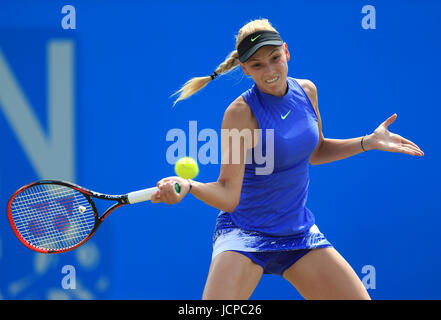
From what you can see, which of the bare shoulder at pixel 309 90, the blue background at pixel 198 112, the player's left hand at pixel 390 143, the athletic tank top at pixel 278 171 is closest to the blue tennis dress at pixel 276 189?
the athletic tank top at pixel 278 171

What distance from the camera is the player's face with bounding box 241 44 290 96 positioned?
2.24 metres

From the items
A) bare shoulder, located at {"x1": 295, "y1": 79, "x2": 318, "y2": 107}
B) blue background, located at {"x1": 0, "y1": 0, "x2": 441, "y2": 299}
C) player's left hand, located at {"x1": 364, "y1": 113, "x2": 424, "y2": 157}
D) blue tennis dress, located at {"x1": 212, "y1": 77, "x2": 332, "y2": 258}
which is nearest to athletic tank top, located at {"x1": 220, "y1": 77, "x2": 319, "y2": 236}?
blue tennis dress, located at {"x1": 212, "y1": 77, "x2": 332, "y2": 258}

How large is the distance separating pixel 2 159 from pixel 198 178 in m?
1.17

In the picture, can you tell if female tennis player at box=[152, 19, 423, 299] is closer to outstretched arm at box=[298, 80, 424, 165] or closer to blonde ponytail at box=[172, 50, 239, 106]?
outstretched arm at box=[298, 80, 424, 165]

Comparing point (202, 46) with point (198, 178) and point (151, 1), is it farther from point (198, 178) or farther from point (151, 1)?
point (198, 178)

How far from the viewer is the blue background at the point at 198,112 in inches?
140

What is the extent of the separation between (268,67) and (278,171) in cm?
39

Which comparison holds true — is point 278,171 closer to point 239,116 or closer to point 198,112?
point 239,116

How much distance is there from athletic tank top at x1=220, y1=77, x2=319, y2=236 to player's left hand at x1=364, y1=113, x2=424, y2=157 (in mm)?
271

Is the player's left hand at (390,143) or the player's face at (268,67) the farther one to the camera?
the player's left hand at (390,143)

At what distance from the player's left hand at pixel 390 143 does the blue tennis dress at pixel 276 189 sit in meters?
0.28

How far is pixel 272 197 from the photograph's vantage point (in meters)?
2.28

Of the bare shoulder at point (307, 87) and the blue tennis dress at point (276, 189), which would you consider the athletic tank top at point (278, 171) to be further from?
the bare shoulder at point (307, 87)

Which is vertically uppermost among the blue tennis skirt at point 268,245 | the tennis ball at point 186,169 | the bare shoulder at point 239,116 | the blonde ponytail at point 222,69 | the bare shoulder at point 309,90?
the blonde ponytail at point 222,69
